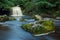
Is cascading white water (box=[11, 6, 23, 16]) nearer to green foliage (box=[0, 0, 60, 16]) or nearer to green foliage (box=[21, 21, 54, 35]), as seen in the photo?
green foliage (box=[0, 0, 60, 16])

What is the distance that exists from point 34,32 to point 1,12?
16.9 meters

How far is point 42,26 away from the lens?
56.4 feet

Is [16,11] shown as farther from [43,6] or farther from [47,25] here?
[47,25]

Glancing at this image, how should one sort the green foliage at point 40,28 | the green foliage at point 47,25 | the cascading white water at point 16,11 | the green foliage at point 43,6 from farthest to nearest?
the cascading white water at point 16,11 → the green foliage at point 43,6 → the green foliage at point 47,25 → the green foliage at point 40,28

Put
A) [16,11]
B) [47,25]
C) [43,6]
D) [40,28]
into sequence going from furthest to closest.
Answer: [16,11]
[43,6]
[47,25]
[40,28]

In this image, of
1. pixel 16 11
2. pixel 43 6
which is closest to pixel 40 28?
pixel 43 6

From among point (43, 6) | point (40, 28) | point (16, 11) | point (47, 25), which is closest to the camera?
point (40, 28)

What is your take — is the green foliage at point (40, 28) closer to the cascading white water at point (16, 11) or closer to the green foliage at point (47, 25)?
the green foliage at point (47, 25)

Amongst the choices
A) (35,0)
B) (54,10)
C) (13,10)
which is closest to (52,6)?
(54,10)

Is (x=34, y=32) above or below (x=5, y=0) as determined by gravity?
below

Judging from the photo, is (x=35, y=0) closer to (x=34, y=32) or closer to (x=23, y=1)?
(x=23, y=1)

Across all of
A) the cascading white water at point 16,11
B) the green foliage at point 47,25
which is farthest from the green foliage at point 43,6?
the green foliage at point 47,25

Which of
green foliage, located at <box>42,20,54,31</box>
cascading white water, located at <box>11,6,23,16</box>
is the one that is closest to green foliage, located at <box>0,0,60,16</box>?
cascading white water, located at <box>11,6,23,16</box>

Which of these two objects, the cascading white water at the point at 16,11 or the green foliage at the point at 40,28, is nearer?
the green foliage at the point at 40,28
